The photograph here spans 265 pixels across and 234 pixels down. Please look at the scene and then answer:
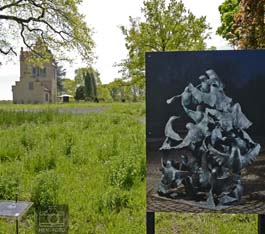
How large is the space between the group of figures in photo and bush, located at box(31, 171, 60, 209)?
2.16 m

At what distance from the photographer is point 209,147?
3.30 m

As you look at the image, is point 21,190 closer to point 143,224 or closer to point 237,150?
point 143,224

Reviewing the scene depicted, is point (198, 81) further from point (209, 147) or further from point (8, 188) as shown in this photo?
point (8, 188)

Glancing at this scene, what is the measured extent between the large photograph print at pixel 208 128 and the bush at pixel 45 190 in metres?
2.10

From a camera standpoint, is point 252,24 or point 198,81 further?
point 252,24

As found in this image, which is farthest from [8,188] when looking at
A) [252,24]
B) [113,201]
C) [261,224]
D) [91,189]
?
[252,24]

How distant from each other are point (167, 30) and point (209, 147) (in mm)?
20985

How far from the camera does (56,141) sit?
9414 millimetres

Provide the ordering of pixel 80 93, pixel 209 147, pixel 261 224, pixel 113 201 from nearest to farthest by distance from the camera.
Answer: pixel 209 147 → pixel 261 224 → pixel 113 201 → pixel 80 93

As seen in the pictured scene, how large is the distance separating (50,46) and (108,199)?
18.9 metres

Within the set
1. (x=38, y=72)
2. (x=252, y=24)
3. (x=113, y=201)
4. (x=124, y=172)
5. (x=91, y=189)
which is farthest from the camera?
(x=38, y=72)

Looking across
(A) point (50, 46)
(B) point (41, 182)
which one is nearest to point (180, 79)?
(B) point (41, 182)

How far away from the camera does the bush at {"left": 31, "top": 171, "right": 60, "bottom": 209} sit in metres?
4.91

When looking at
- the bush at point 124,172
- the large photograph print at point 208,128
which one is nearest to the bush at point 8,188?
the bush at point 124,172
